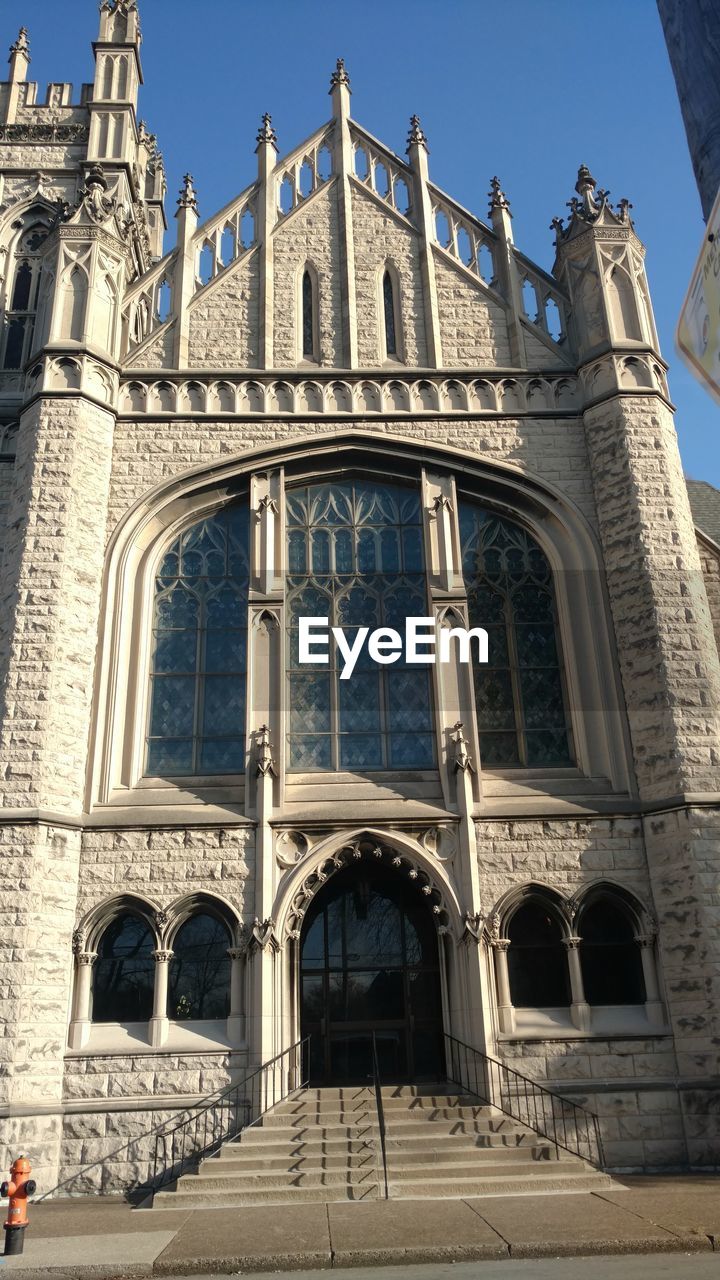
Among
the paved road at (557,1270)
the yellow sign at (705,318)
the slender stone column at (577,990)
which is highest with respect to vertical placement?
the yellow sign at (705,318)

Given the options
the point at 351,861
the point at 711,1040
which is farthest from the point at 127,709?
the point at 711,1040

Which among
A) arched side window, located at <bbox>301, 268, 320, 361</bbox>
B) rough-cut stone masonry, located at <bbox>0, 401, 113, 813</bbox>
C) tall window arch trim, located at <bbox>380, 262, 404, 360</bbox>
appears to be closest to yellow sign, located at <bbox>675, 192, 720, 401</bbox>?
rough-cut stone masonry, located at <bbox>0, 401, 113, 813</bbox>

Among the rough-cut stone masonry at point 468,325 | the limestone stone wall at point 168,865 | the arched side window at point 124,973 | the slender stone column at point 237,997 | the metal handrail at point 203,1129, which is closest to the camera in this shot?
the metal handrail at point 203,1129

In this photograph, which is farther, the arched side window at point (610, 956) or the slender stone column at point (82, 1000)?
the arched side window at point (610, 956)

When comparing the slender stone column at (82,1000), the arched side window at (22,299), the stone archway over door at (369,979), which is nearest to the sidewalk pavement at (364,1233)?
the slender stone column at (82,1000)

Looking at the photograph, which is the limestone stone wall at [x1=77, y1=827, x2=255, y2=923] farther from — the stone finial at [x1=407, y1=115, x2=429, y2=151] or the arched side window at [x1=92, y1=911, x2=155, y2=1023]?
the stone finial at [x1=407, y1=115, x2=429, y2=151]

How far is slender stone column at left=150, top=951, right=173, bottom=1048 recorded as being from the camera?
11.5 meters

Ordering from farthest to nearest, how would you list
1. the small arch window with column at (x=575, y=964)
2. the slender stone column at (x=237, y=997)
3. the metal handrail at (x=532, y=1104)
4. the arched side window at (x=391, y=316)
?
the arched side window at (x=391, y=316) → the small arch window with column at (x=575, y=964) → the slender stone column at (x=237, y=997) → the metal handrail at (x=532, y=1104)

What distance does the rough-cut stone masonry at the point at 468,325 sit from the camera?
52.6 ft

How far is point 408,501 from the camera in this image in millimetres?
15352

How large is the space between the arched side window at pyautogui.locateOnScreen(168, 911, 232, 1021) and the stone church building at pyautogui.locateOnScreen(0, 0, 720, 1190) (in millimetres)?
44

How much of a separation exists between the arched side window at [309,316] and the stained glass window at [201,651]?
3.04 m

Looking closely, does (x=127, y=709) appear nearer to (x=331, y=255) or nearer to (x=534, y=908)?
(x=534, y=908)

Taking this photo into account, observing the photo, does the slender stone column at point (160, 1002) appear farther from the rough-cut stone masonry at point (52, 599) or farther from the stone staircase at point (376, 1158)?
the rough-cut stone masonry at point (52, 599)
